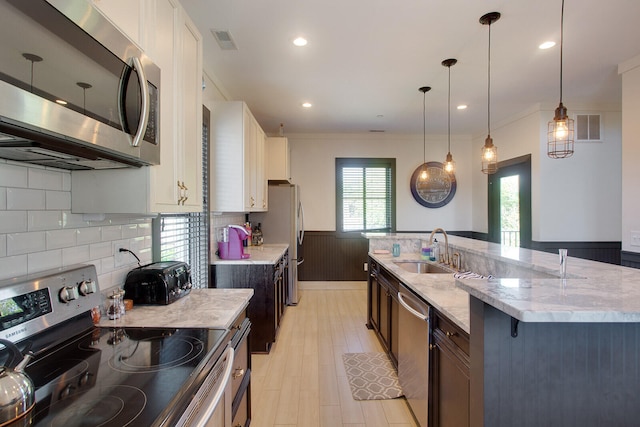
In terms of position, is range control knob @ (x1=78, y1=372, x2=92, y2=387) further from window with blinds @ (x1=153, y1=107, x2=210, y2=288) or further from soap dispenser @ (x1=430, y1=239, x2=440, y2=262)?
soap dispenser @ (x1=430, y1=239, x2=440, y2=262)

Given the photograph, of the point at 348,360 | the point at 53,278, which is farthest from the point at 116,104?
the point at 348,360

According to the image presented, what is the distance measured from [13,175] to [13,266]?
0.31 m

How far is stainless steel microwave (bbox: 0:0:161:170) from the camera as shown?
0.71 m

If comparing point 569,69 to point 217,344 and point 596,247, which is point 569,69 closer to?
point 596,247

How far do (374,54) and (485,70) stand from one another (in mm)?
1179

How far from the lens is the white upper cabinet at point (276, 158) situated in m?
4.67

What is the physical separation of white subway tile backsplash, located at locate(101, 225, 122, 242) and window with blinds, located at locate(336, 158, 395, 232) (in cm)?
423

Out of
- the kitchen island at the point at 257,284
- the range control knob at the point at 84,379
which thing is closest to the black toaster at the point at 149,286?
the range control knob at the point at 84,379

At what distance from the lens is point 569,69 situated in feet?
10.2

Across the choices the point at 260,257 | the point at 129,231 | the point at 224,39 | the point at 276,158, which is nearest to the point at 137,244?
the point at 129,231

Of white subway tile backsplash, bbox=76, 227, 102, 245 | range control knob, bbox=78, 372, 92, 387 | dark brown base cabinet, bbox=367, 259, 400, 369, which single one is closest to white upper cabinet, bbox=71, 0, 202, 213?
white subway tile backsplash, bbox=76, 227, 102, 245

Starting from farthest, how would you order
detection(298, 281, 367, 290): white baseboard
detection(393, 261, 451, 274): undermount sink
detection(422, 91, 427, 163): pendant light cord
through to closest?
detection(298, 281, 367, 290): white baseboard
detection(422, 91, 427, 163): pendant light cord
detection(393, 261, 451, 274): undermount sink

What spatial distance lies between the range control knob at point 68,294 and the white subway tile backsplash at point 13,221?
0.26 metres

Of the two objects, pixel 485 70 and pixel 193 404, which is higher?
pixel 485 70
